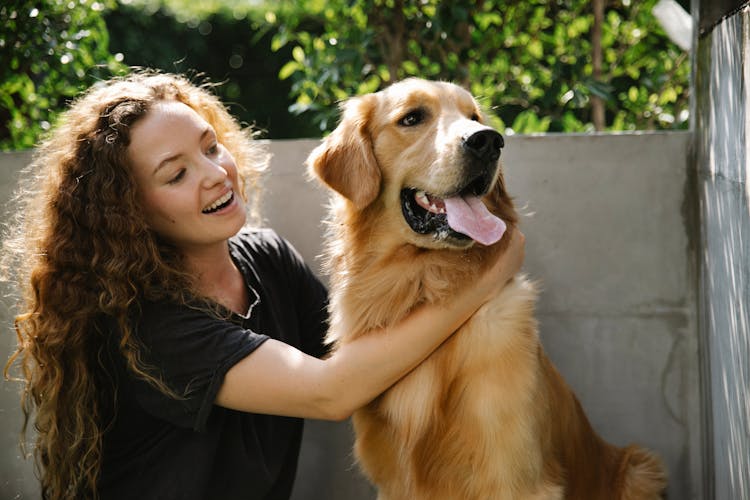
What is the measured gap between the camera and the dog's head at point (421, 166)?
2143mm

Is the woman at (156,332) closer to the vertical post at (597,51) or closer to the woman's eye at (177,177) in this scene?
the woman's eye at (177,177)

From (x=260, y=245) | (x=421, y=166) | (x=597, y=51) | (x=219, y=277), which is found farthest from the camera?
(x=597, y=51)

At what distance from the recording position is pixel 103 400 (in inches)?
92.1

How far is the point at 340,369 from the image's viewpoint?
2117 mm

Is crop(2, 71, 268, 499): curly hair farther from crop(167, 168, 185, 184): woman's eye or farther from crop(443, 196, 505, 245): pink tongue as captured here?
crop(443, 196, 505, 245): pink tongue

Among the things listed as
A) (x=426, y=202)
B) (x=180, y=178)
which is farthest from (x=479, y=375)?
(x=180, y=178)

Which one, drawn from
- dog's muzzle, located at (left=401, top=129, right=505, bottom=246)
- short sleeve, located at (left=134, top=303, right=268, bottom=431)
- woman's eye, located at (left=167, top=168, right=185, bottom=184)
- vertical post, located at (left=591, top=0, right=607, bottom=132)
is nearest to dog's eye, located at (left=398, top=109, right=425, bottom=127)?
dog's muzzle, located at (left=401, top=129, right=505, bottom=246)

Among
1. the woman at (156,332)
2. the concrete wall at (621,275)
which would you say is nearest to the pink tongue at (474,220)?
the woman at (156,332)

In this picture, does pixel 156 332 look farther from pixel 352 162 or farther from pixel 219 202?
pixel 352 162

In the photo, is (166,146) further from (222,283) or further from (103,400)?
(103,400)

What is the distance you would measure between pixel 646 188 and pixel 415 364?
1182 millimetres

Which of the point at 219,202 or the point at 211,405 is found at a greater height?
the point at 219,202

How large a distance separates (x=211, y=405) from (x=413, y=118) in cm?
109

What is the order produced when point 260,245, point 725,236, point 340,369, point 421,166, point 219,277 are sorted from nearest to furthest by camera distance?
1. point 725,236
2. point 340,369
3. point 421,166
4. point 219,277
5. point 260,245
